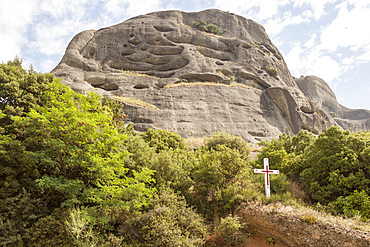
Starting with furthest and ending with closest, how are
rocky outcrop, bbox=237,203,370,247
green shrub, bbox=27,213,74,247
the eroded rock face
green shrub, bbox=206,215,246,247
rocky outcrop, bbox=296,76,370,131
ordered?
rocky outcrop, bbox=296,76,370,131
the eroded rock face
green shrub, bbox=206,215,246,247
green shrub, bbox=27,213,74,247
rocky outcrop, bbox=237,203,370,247

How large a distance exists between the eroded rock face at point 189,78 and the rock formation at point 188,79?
121 millimetres

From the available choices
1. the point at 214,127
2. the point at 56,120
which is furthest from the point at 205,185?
the point at 214,127

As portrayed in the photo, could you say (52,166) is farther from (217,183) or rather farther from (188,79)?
(188,79)

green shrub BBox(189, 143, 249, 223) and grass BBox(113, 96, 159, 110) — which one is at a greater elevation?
grass BBox(113, 96, 159, 110)

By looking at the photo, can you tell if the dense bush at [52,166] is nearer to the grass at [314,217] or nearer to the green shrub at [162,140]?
the grass at [314,217]

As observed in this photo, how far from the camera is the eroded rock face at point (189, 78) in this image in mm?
27641

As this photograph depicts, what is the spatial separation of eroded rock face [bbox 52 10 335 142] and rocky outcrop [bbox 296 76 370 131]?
55.2ft

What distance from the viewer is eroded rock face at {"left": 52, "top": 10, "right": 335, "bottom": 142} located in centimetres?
2764

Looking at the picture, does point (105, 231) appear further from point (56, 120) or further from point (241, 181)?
point (241, 181)

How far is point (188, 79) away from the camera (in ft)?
117

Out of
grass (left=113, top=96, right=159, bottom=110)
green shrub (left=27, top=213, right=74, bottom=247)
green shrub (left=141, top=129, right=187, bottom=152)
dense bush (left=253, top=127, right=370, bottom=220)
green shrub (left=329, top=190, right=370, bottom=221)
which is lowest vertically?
green shrub (left=27, top=213, right=74, bottom=247)

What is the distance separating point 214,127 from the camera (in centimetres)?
2706

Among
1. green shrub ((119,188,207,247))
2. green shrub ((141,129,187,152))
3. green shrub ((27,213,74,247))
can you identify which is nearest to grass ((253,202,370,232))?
green shrub ((119,188,207,247))

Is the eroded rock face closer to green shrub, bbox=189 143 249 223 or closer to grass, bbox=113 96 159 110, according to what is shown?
grass, bbox=113 96 159 110
